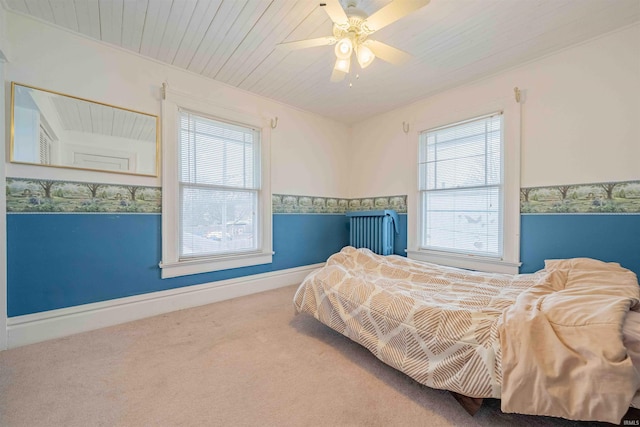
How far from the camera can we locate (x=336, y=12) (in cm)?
154

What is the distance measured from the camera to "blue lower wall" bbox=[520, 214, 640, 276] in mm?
2016

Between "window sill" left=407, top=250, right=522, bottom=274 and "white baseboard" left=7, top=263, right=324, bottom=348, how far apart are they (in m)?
2.08

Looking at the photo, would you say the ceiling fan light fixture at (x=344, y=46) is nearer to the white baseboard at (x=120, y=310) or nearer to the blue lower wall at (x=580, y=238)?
the blue lower wall at (x=580, y=238)

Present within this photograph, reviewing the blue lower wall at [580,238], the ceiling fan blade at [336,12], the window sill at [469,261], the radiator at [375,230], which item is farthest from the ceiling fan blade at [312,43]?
the window sill at [469,261]

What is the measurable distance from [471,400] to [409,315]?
1.53 feet

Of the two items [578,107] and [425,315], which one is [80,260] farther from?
[578,107]

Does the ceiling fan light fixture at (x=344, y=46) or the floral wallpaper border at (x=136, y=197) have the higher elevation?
the ceiling fan light fixture at (x=344, y=46)

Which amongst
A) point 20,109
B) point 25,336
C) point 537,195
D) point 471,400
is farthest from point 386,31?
point 25,336

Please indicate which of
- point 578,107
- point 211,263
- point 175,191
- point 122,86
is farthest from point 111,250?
point 578,107

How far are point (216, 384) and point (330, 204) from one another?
2927mm

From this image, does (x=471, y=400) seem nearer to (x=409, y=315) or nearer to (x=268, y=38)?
(x=409, y=315)

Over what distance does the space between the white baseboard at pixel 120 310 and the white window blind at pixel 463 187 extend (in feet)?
7.80

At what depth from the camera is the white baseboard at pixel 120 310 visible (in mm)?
1923

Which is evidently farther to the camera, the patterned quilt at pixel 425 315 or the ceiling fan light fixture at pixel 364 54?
the ceiling fan light fixture at pixel 364 54
